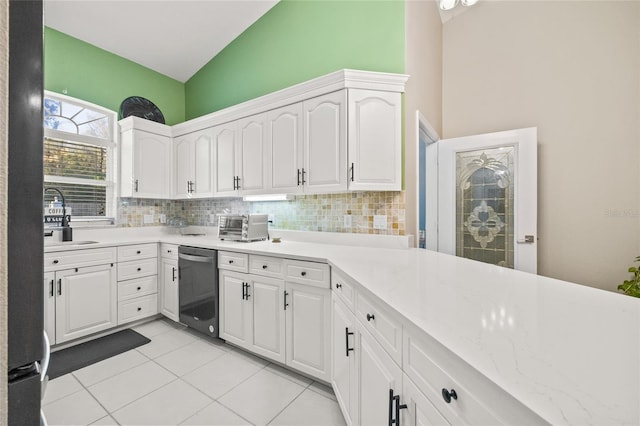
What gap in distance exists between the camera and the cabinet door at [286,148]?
2.37 meters

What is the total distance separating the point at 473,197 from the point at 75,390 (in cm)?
357

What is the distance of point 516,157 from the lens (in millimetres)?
2424

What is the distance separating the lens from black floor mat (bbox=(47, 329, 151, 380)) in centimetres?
211

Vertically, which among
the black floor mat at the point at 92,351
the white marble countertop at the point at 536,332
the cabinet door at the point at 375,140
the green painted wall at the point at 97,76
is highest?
the green painted wall at the point at 97,76

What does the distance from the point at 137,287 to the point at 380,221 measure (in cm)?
259

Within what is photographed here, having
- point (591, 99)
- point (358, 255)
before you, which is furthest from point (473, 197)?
point (358, 255)

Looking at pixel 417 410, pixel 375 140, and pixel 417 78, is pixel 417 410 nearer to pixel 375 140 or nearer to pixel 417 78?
pixel 375 140

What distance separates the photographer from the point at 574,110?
2.29 meters

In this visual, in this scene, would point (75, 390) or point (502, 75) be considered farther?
point (502, 75)

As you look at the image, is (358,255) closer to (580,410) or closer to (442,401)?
(442,401)

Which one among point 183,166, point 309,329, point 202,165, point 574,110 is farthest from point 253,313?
point 574,110

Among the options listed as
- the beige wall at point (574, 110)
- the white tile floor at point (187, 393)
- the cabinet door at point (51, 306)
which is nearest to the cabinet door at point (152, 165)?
the cabinet door at point (51, 306)

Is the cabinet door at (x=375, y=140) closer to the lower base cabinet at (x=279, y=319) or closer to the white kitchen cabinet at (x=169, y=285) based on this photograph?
the lower base cabinet at (x=279, y=319)

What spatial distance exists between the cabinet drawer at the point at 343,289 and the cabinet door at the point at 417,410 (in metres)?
0.53
